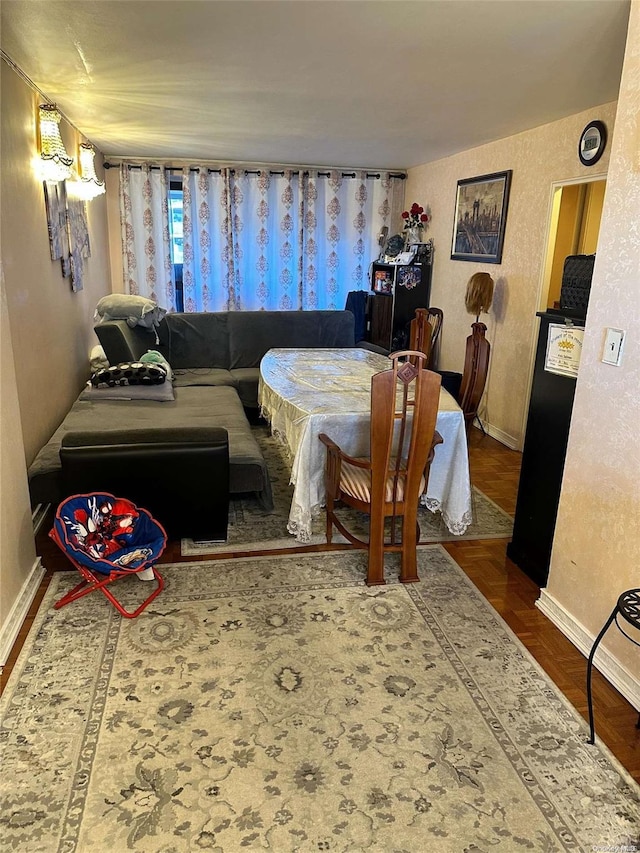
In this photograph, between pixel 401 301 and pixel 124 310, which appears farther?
pixel 401 301

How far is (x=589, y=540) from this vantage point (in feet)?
7.30

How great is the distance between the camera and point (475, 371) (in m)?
4.29

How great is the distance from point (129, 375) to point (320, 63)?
2400 mm

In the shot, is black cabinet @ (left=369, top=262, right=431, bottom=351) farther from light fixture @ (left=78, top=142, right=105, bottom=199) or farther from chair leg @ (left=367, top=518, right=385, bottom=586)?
chair leg @ (left=367, top=518, right=385, bottom=586)

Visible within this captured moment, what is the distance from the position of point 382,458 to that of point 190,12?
190 cm

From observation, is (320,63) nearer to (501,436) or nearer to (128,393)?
(128,393)

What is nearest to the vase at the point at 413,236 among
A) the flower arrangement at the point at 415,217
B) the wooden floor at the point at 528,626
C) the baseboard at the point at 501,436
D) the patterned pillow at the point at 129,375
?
the flower arrangement at the point at 415,217

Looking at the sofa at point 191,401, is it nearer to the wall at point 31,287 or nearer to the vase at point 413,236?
the wall at point 31,287

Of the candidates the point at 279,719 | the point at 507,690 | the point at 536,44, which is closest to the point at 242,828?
the point at 279,719

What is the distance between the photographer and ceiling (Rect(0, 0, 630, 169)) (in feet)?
7.28

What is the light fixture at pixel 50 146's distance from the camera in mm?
3422

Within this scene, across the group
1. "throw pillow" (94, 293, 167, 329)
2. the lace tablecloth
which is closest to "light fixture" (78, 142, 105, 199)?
"throw pillow" (94, 293, 167, 329)

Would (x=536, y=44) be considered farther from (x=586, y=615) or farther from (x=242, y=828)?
(x=242, y=828)

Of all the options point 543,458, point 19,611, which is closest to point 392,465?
point 543,458
